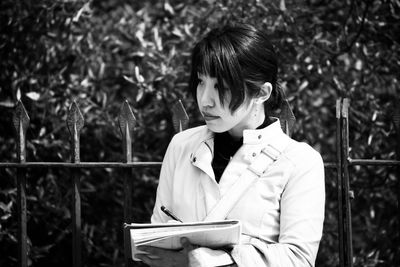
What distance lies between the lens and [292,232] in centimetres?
221

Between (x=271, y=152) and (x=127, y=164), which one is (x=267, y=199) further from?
(x=127, y=164)

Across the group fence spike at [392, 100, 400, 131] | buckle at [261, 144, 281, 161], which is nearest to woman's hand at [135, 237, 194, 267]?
buckle at [261, 144, 281, 161]

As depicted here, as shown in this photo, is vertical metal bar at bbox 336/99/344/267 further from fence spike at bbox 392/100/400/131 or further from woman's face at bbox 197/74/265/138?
woman's face at bbox 197/74/265/138

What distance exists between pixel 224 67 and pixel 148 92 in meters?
1.67

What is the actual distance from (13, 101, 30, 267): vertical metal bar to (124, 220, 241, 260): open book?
3.27ft

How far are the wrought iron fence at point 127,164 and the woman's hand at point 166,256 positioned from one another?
0.64m

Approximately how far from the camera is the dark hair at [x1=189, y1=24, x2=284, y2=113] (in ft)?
7.53

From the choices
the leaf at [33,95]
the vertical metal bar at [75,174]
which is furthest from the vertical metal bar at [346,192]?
the leaf at [33,95]

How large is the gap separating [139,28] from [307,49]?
107 centimetres

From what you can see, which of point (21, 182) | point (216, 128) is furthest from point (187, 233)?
point (21, 182)

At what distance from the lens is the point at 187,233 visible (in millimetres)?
2086

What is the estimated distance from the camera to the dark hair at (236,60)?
229cm

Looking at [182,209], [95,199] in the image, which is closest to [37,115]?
[95,199]

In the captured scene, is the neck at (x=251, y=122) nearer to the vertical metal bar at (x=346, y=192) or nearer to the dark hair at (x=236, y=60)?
the dark hair at (x=236, y=60)
